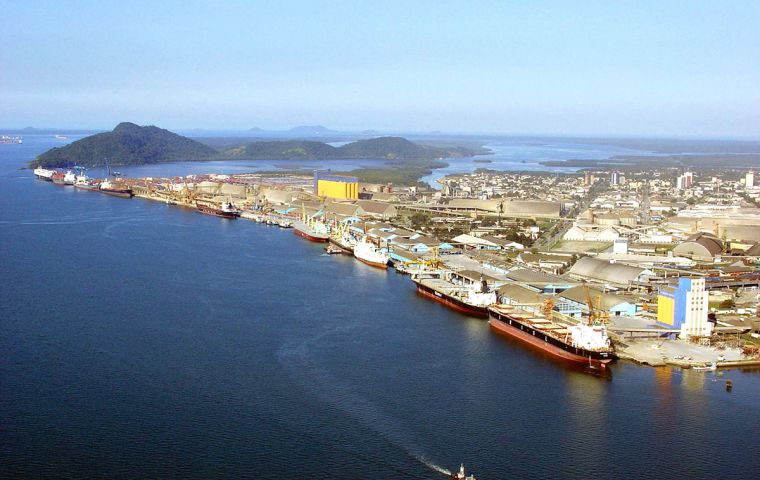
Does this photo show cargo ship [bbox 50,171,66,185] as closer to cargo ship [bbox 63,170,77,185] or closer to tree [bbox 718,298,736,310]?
cargo ship [bbox 63,170,77,185]

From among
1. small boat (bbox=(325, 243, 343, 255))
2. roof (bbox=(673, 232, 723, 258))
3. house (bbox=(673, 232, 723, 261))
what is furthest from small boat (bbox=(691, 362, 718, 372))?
small boat (bbox=(325, 243, 343, 255))

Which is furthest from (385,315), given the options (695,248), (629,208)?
(629,208)

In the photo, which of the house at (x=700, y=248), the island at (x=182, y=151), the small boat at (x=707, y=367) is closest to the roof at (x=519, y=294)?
the small boat at (x=707, y=367)

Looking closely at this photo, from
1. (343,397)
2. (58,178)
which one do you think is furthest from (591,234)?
(58,178)

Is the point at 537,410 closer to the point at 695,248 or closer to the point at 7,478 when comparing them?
the point at 7,478

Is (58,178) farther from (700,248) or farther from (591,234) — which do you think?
(700,248)

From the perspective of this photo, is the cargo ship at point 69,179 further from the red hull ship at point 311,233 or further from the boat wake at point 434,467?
the boat wake at point 434,467
